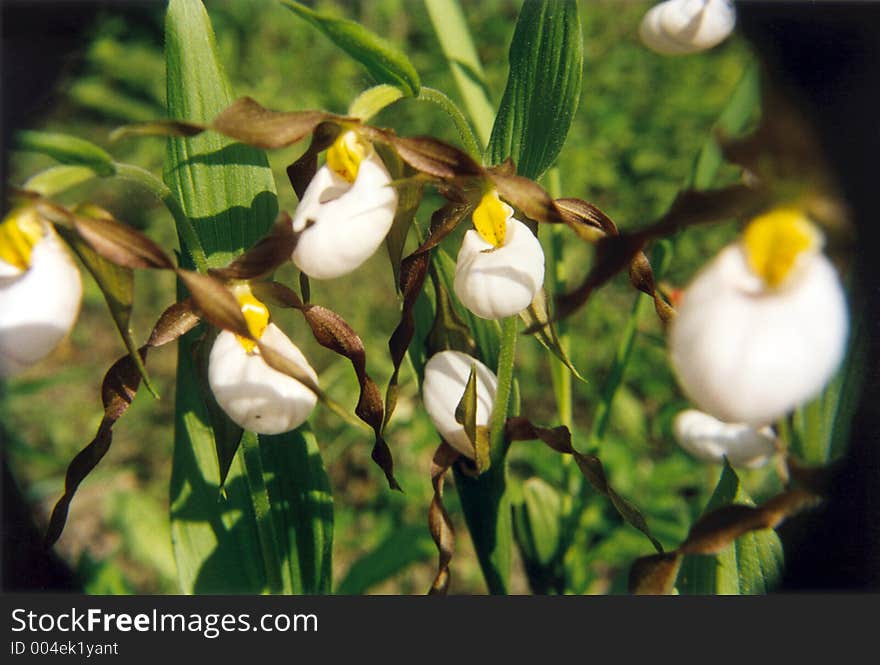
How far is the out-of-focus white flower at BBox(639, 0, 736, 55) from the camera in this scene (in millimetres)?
904

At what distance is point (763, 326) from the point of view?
1.81 ft

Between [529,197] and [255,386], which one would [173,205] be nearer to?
[255,386]

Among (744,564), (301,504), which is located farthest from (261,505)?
(744,564)

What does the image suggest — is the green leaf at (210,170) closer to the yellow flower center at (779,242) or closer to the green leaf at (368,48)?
the green leaf at (368,48)

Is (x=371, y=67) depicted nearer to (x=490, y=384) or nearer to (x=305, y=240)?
(x=305, y=240)

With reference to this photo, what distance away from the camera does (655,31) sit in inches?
36.9

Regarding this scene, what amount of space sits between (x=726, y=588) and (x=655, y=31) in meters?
0.65

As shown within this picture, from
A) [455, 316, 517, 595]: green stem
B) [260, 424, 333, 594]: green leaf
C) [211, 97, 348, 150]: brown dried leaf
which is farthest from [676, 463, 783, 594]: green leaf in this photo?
[211, 97, 348, 150]: brown dried leaf

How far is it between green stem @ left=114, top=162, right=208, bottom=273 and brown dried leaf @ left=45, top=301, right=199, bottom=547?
5 centimetres

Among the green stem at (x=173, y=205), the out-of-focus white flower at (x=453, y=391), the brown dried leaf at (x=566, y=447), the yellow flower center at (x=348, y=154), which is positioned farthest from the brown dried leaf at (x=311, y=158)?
the brown dried leaf at (x=566, y=447)

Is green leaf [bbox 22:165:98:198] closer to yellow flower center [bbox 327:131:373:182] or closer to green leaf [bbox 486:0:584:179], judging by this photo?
yellow flower center [bbox 327:131:373:182]

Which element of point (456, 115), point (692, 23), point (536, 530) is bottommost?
point (536, 530)

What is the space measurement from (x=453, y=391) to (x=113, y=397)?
1.16ft

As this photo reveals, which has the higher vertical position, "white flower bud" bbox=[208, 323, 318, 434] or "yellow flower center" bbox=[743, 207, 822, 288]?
"yellow flower center" bbox=[743, 207, 822, 288]
